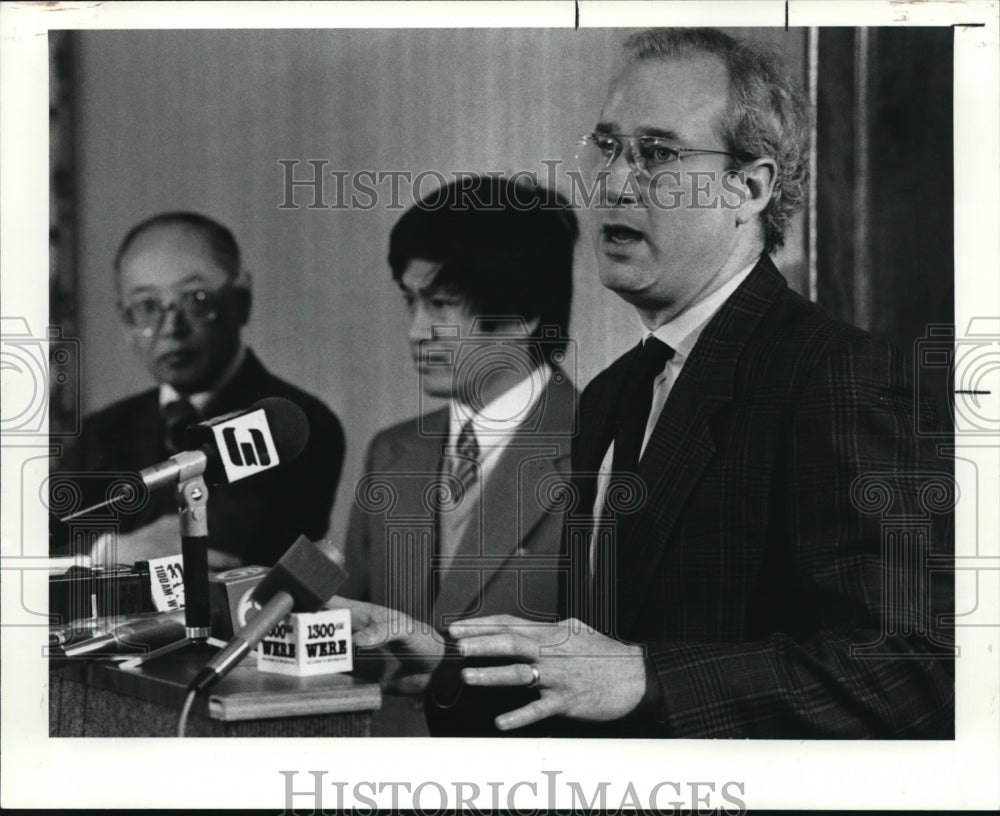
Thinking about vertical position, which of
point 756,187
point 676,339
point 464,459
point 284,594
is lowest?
point 284,594

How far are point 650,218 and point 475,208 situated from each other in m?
0.45

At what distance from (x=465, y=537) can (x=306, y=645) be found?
58 centimetres

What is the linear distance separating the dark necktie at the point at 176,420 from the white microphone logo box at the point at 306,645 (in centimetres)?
65

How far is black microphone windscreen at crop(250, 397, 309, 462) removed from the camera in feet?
12.6

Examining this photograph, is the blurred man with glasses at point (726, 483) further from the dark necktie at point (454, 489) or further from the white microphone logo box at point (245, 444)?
the white microphone logo box at point (245, 444)

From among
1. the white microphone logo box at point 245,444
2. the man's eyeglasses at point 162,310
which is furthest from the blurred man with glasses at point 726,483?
the man's eyeglasses at point 162,310

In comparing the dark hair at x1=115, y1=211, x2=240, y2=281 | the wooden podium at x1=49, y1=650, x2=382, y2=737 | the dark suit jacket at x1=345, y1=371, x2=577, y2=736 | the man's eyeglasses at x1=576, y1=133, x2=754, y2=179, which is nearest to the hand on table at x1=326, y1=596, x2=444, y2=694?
the dark suit jacket at x1=345, y1=371, x2=577, y2=736

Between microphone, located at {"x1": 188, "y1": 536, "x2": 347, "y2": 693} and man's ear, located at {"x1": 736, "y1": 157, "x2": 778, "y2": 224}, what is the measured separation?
1359 mm

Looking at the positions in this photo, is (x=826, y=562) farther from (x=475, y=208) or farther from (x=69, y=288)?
(x=69, y=288)

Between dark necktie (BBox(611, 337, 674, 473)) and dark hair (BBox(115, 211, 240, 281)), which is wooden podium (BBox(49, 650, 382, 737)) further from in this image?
dark hair (BBox(115, 211, 240, 281))

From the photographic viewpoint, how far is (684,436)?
3.75 m

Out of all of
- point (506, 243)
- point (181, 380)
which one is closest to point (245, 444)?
point (181, 380)

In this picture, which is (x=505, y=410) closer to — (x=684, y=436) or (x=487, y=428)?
(x=487, y=428)

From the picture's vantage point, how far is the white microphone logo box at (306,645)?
3.40 m
